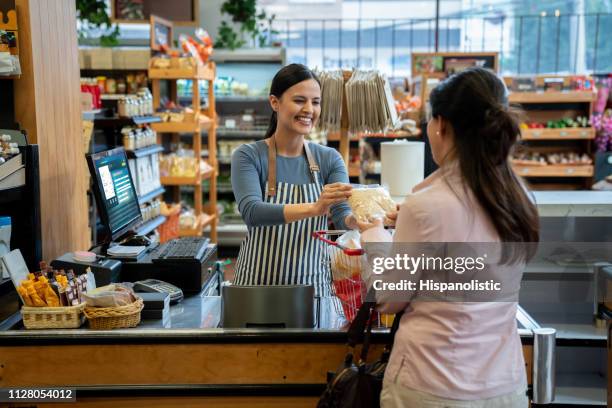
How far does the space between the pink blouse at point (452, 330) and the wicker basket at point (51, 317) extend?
3.65 ft

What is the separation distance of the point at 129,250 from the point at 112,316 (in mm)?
756

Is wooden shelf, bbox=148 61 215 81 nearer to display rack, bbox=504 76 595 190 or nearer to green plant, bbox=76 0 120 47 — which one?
green plant, bbox=76 0 120 47

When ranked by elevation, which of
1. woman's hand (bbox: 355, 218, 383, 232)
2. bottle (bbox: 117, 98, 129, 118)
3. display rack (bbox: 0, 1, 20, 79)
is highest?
display rack (bbox: 0, 1, 20, 79)

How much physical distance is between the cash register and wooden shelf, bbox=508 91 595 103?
5.67 metres

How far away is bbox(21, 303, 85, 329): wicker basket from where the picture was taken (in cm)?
225

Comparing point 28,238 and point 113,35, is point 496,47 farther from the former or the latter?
point 28,238

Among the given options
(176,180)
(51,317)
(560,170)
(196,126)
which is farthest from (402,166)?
(560,170)

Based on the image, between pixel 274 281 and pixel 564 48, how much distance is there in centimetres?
940

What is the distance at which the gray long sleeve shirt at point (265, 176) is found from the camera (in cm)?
253

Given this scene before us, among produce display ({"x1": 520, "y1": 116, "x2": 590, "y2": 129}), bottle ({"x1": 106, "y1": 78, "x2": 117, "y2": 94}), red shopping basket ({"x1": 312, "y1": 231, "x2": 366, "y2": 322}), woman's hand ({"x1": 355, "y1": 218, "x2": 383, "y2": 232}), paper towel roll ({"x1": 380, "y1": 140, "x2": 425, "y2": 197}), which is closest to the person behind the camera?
woman's hand ({"x1": 355, "y1": 218, "x2": 383, "y2": 232})

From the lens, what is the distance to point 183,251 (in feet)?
9.81

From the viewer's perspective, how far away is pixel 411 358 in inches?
65.9

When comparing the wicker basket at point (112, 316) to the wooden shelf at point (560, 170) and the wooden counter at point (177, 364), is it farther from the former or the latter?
the wooden shelf at point (560, 170)

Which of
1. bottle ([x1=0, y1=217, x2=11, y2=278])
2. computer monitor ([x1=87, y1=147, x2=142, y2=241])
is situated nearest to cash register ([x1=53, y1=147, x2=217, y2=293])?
computer monitor ([x1=87, y1=147, x2=142, y2=241])
